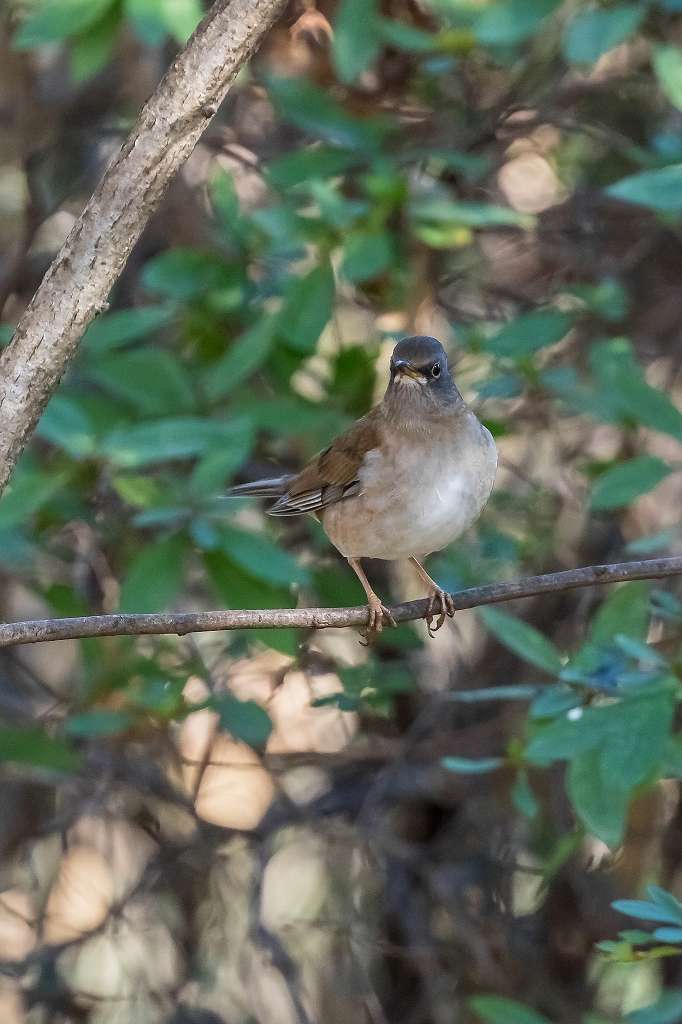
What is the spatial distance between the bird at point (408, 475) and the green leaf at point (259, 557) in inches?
9.7

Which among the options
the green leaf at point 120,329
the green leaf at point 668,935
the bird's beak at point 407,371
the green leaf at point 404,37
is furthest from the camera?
the green leaf at point 404,37

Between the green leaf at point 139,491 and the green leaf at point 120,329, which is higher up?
the green leaf at point 120,329

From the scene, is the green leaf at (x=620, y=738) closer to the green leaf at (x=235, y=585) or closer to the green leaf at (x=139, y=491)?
the green leaf at (x=235, y=585)

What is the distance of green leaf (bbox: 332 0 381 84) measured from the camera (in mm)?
4383

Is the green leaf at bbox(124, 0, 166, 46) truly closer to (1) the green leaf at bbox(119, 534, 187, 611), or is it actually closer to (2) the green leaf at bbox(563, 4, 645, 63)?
(2) the green leaf at bbox(563, 4, 645, 63)

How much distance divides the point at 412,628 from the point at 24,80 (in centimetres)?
299

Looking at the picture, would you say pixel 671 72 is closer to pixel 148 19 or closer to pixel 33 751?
pixel 148 19

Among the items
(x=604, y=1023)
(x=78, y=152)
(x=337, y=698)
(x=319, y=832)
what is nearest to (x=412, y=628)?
(x=337, y=698)

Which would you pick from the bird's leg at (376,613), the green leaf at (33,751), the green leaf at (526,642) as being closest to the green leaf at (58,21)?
the bird's leg at (376,613)

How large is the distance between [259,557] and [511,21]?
183 centimetres

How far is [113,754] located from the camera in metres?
5.43

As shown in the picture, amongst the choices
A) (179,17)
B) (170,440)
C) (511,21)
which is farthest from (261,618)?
(511,21)

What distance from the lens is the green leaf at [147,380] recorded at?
4.38 meters

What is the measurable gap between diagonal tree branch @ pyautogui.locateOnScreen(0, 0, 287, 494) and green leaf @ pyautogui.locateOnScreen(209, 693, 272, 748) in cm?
235
